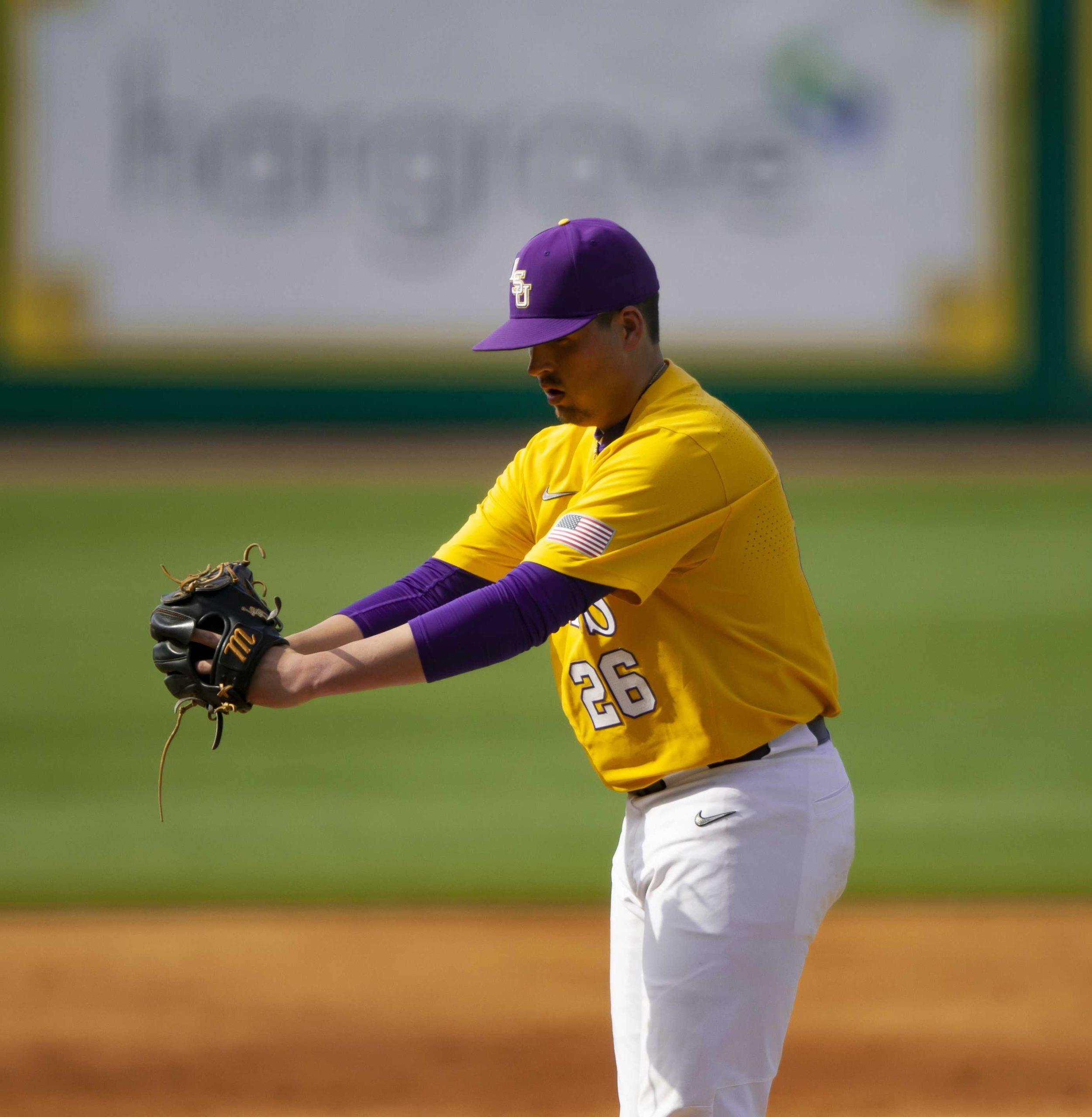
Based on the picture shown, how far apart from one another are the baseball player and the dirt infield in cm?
158

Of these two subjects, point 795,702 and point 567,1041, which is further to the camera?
point 567,1041

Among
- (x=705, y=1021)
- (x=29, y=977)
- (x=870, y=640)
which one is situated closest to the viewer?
(x=705, y=1021)

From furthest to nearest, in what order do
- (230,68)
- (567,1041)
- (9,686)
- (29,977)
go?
(230,68), (9,686), (29,977), (567,1041)

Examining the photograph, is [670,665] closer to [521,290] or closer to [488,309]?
[521,290]

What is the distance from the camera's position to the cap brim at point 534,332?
2.46 m

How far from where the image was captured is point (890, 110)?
17.6 m

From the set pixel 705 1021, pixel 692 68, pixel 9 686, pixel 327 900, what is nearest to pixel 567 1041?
pixel 327 900

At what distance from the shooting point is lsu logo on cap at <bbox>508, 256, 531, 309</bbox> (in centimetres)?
251

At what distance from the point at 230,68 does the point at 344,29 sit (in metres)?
1.31

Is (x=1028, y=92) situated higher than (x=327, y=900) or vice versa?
(x=1028, y=92)

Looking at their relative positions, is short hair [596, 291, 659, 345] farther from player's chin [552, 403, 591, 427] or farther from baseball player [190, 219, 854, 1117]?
player's chin [552, 403, 591, 427]

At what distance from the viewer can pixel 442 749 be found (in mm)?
7848

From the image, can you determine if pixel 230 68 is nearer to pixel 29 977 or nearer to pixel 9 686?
pixel 9 686

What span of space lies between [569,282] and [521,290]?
3.5 inches
